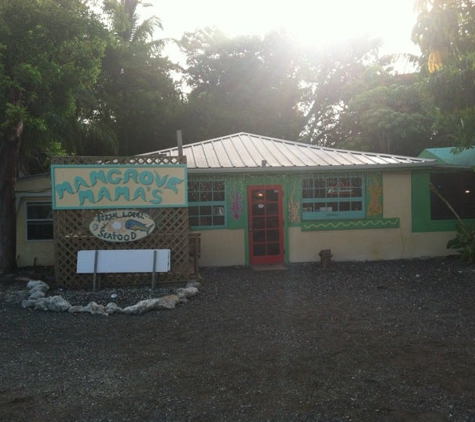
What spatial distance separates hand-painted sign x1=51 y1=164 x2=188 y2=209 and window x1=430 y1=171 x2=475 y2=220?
6.70m

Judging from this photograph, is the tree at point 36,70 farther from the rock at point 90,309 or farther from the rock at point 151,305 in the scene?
the rock at point 151,305

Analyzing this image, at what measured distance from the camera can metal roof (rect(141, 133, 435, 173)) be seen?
1194 cm

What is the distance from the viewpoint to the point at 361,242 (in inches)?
496

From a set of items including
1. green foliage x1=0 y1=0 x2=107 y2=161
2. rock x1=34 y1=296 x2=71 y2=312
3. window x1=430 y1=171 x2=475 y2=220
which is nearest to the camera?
rock x1=34 y1=296 x2=71 y2=312

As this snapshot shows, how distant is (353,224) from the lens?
12562mm

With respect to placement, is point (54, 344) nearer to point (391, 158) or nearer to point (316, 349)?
point (316, 349)

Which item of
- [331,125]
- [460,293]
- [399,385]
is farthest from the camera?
[331,125]

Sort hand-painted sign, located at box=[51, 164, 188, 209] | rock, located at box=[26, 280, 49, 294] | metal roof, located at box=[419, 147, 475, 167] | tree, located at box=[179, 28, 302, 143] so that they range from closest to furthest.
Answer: rock, located at box=[26, 280, 49, 294], hand-painted sign, located at box=[51, 164, 188, 209], metal roof, located at box=[419, 147, 475, 167], tree, located at box=[179, 28, 302, 143]

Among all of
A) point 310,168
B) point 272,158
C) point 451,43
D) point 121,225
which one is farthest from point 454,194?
point 121,225

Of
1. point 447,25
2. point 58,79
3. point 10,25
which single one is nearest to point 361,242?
point 447,25

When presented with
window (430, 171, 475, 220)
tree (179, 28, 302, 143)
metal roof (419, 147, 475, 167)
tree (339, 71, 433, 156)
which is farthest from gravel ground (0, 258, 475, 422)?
tree (179, 28, 302, 143)

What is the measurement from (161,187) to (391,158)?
249 inches

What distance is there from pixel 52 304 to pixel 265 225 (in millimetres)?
5752

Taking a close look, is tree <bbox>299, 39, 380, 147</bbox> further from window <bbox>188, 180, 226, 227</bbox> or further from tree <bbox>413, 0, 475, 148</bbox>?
tree <bbox>413, 0, 475, 148</bbox>
